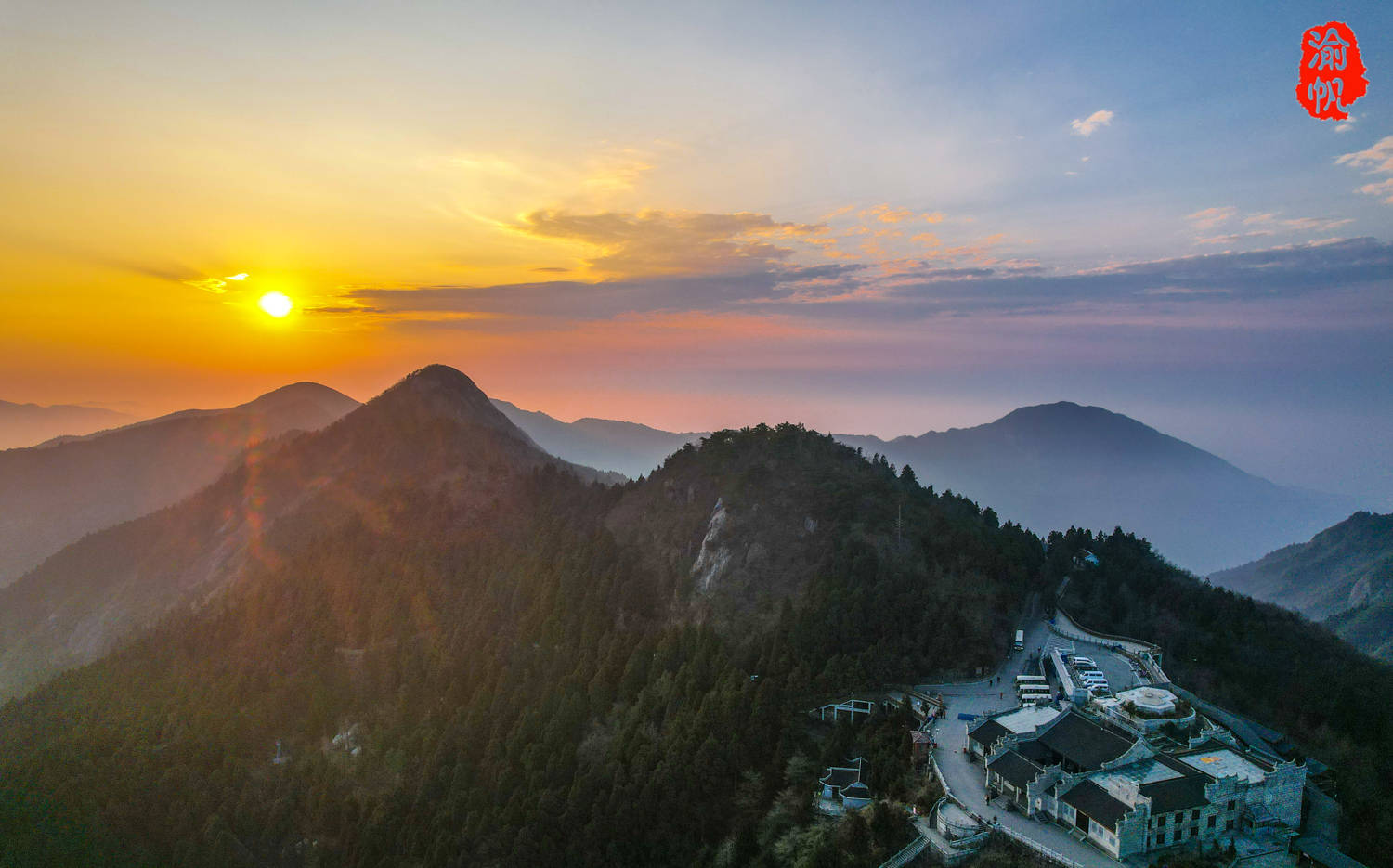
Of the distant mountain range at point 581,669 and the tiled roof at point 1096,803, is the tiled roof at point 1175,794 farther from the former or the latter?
the distant mountain range at point 581,669

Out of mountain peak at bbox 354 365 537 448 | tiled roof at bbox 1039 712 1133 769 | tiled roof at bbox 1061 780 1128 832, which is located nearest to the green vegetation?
tiled roof at bbox 1039 712 1133 769

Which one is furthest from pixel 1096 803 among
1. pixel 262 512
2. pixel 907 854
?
pixel 262 512

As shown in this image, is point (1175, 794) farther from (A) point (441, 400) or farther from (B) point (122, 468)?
(B) point (122, 468)

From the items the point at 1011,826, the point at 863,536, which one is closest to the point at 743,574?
the point at 863,536

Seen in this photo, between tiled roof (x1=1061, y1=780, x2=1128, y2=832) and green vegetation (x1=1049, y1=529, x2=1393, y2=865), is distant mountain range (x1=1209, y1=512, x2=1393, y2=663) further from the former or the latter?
tiled roof (x1=1061, y1=780, x2=1128, y2=832)

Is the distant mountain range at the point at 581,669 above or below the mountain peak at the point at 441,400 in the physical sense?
below

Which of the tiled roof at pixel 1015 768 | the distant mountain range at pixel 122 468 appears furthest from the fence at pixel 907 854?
the distant mountain range at pixel 122 468
